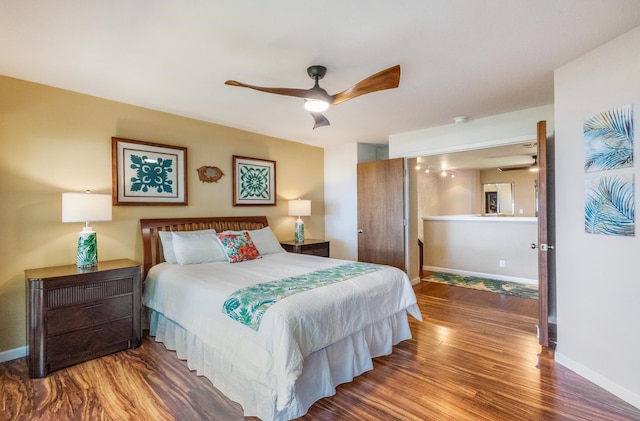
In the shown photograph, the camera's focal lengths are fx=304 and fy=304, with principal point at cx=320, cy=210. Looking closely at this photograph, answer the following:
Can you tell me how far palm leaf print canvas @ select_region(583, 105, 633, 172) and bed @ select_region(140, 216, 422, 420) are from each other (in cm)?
172

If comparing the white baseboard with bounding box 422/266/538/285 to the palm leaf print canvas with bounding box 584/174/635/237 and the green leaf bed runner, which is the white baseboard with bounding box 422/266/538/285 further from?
the green leaf bed runner

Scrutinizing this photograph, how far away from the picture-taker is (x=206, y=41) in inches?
82.2

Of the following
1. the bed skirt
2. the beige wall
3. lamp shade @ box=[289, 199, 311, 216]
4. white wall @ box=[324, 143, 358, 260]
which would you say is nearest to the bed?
the bed skirt

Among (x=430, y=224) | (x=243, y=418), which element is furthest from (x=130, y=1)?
(x=430, y=224)

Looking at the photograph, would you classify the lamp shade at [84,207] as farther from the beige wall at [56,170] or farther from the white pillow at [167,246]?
the white pillow at [167,246]

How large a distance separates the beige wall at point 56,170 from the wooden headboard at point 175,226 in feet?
0.34

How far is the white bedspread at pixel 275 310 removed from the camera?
5.78ft

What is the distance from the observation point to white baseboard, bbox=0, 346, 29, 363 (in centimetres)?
261

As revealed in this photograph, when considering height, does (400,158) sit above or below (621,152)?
above

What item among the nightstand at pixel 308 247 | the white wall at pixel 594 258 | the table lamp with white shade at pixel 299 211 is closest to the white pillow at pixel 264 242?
the nightstand at pixel 308 247

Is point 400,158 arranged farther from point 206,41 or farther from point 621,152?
point 206,41

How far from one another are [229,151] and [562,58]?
12.0 feet

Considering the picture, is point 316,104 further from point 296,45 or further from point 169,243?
point 169,243

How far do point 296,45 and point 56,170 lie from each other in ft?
8.36
